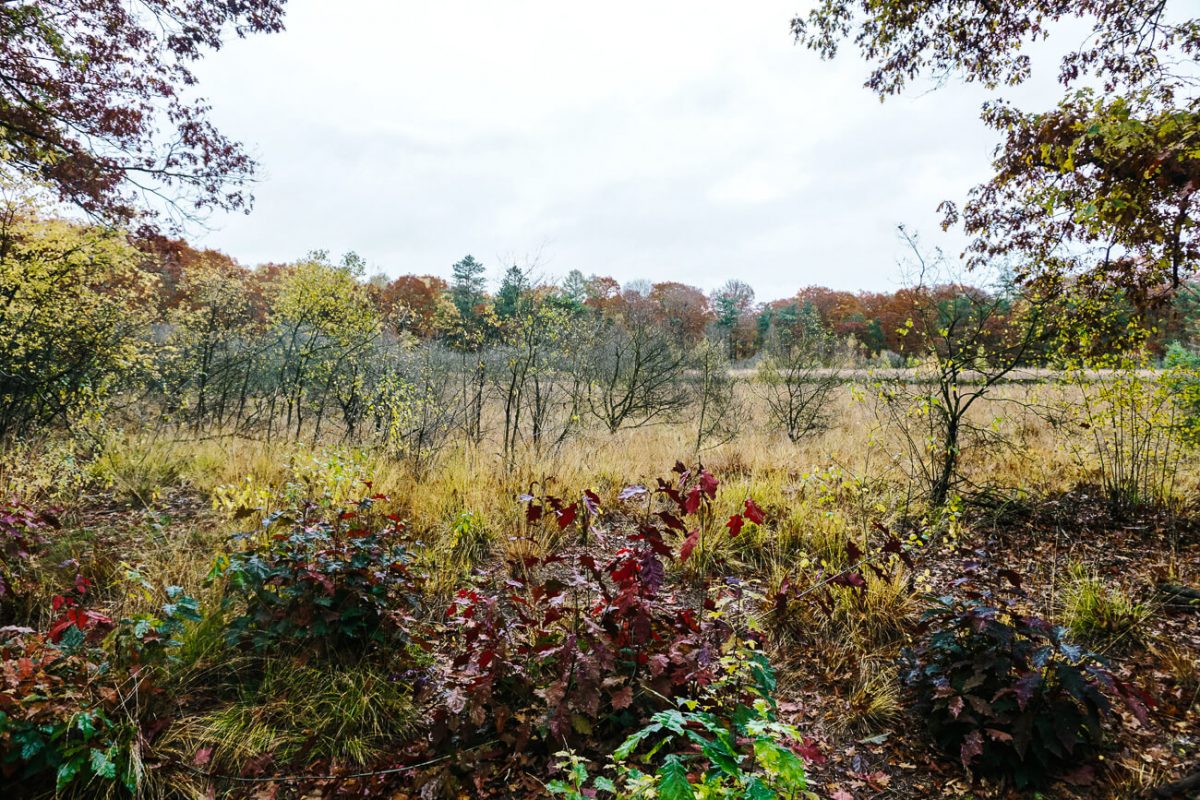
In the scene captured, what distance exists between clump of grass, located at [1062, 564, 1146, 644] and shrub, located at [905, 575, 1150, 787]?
66cm

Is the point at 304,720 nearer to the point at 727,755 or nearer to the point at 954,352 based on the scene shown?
the point at 727,755

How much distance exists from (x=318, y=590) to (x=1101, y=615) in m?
4.47

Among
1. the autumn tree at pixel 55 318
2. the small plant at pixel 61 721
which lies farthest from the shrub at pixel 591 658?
the autumn tree at pixel 55 318

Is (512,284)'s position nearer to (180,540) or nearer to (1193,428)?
(180,540)

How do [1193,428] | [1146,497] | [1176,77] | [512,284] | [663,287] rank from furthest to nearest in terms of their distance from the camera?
[663,287] → [512,284] → [1146,497] → [1193,428] → [1176,77]

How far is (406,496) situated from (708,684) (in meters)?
3.51

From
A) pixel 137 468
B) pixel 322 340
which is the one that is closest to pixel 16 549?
pixel 137 468

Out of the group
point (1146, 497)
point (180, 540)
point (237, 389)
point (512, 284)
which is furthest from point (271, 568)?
point (237, 389)

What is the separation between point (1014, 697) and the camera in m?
2.26

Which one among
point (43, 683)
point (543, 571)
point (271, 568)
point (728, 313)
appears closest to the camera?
point (43, 683)

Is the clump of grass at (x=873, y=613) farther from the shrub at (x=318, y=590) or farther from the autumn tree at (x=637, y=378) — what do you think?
the autumn tree at (x=637, y=378)

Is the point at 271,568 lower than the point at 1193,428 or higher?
lower

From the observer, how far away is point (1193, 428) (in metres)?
4.15

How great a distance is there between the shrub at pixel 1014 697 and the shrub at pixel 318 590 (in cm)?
268
